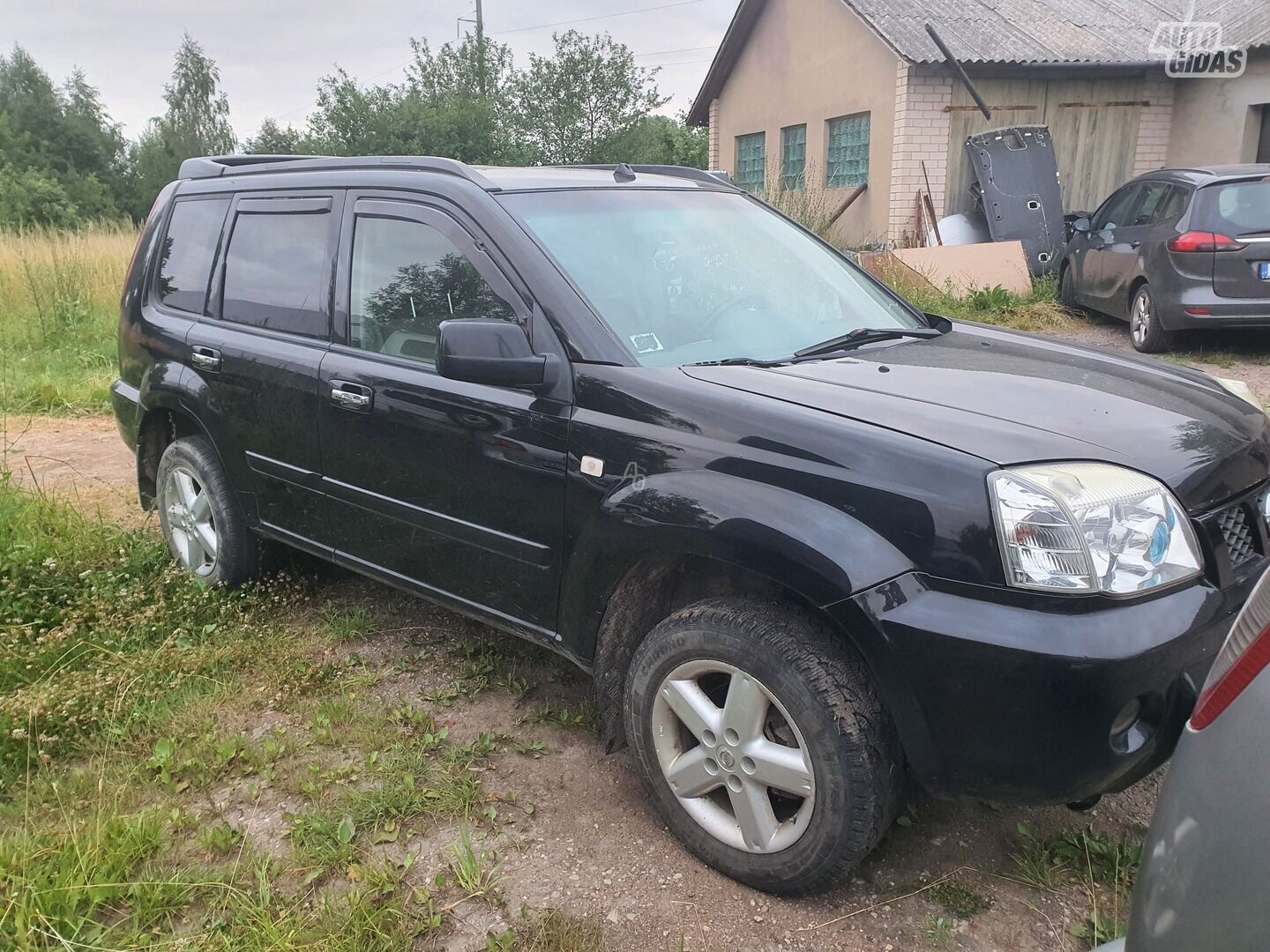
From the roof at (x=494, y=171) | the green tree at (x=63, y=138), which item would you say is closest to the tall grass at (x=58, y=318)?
the roof at (x=494, y=171)

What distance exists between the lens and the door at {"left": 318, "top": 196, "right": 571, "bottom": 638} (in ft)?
9.43

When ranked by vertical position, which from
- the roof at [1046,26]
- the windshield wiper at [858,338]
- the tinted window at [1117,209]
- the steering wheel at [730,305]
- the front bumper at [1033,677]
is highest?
the roof at [1046,26]

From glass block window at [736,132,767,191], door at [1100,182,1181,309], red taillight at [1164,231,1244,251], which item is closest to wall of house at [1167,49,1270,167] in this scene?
door at [1100,182,1181,309]

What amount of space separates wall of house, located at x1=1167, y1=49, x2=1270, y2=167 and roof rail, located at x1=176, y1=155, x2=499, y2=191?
13.4 meters

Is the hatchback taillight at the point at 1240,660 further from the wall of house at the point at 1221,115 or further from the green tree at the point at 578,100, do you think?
the green tree at the point at 578,100

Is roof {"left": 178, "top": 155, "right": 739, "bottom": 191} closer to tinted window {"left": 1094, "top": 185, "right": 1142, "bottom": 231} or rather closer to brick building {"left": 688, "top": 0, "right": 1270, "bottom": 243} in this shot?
tinted window {"left": 1094, "top": 185, "right": 1142, "bottom": 231}

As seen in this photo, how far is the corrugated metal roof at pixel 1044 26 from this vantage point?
1376 centimetres

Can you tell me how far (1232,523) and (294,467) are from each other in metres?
3.00

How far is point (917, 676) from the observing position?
2129mm

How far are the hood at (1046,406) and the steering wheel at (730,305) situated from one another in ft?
1.16

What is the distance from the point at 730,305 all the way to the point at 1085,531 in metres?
1.44

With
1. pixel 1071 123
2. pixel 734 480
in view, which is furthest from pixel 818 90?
pixel 734 480

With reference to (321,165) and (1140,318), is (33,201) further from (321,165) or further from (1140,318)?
(321,165)

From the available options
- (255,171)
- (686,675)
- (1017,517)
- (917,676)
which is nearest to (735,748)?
(686,675)
